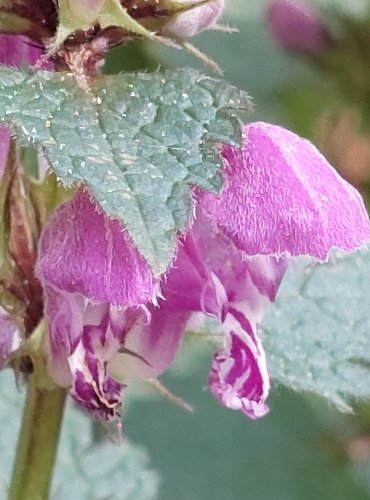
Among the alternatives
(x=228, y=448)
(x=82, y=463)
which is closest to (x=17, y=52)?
(x=82, y=463)

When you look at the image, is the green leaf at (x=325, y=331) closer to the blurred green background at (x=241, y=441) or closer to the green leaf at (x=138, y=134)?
the green leaf at (x=138, y=134)

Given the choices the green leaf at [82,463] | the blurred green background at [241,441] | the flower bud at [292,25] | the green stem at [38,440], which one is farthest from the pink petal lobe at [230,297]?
the flower bud at [292,25]

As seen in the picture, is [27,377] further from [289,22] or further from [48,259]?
[289,22]

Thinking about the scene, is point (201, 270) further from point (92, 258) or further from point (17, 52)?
point (17, 52)

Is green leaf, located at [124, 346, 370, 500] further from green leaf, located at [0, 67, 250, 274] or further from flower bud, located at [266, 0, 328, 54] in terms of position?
green leaf, located at [0, 67, 250, 274]

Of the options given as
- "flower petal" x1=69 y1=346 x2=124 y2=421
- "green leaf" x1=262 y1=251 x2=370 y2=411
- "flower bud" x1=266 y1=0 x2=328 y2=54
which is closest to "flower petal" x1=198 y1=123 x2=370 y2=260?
"flower petal" x1=69 y1=346 x2=124 y2=421

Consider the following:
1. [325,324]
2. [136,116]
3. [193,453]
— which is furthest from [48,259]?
[193,453]

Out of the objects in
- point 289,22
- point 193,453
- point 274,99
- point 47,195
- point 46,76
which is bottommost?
point 193,453
